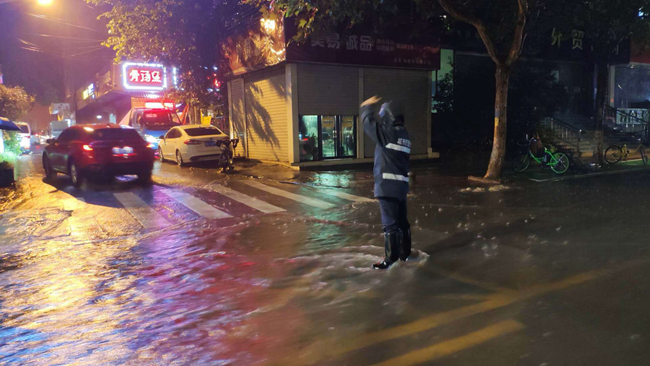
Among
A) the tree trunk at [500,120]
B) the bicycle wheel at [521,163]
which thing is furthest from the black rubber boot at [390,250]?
the bicycle wheel at [521,163]

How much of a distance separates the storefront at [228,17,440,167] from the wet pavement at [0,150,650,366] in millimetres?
8266

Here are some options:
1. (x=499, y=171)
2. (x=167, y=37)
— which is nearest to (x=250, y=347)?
(x=499, y=171)

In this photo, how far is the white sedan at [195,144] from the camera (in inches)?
674

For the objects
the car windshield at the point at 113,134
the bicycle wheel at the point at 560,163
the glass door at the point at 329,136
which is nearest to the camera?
the car windshield at the point at 113,134

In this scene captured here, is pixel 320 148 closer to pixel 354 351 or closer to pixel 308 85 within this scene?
pixel 308 85

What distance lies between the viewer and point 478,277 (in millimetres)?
5074

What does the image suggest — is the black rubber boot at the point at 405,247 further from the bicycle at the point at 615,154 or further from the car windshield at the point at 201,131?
the bicycle at the point at 615,154

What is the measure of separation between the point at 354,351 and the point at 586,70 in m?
29.5

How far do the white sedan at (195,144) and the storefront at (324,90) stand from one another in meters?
2.42

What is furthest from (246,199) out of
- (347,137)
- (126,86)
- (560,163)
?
(126,86)

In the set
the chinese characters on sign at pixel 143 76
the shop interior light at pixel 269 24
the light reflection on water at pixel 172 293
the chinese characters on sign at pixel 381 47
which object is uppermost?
the chinese characters on sign at pixel 143 76

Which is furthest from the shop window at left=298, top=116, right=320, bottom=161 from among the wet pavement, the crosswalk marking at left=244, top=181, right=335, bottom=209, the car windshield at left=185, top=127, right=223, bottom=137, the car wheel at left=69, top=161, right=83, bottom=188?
the wet pavement

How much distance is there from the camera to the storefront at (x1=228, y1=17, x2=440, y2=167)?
1717 cm

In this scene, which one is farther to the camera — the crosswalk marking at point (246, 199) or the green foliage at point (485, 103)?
the green foliage at point (485, 103)
